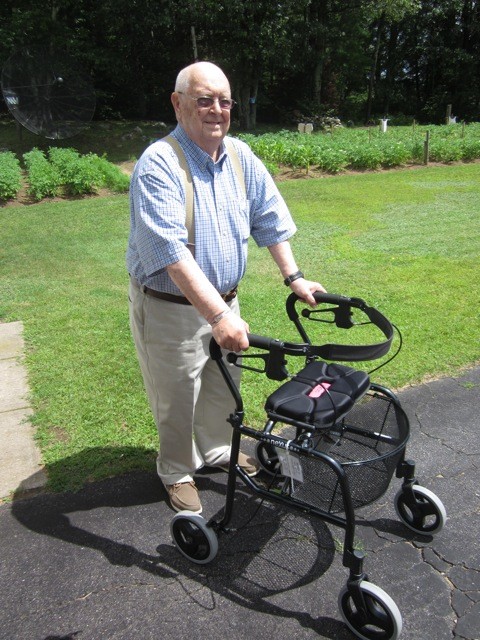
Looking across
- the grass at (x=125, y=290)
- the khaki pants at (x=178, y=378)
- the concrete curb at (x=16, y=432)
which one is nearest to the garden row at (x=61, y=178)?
the grass at (x=125, y=290)

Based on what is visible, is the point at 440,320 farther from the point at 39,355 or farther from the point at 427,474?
the point at 39,355

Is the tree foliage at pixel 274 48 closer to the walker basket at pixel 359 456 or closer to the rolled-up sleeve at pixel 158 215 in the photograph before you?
the rolled-up sleeve at pixel 158 215

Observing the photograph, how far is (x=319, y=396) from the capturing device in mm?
2207

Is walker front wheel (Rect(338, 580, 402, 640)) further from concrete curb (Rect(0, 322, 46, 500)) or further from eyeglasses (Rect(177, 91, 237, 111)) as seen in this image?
eyeglasses (Rect(177, 91, 237, 111))

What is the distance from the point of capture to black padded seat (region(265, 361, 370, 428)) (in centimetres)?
211

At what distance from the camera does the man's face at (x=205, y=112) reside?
7.18 feet

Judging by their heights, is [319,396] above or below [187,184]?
below

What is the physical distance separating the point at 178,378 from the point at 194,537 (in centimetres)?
72

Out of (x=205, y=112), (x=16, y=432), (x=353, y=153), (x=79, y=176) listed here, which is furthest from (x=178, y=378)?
(x=353, y=153)

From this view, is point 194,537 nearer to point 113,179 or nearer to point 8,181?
point 8,181

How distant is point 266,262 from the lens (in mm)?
7152

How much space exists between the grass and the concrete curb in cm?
7

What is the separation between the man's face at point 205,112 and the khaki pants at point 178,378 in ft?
2.40

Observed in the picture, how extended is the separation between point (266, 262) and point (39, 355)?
135 inches
